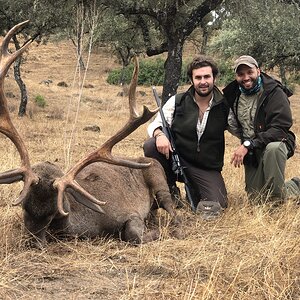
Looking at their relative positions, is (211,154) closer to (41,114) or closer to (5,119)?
(5,119)

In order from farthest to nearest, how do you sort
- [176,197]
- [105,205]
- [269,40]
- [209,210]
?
[269,40] → [176,197] → [209,210] → [105,205]

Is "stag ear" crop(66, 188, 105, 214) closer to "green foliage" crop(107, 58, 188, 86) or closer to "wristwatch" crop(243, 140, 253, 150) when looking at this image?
"wristwatch" crop(243, 140, 253, 150)

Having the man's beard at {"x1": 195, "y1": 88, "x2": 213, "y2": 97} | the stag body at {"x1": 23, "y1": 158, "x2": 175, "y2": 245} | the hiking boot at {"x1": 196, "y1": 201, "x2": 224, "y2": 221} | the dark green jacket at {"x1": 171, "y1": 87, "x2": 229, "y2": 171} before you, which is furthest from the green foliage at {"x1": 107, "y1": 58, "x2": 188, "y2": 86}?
the hiking boot at {"x1": 196, "y1": 201, "x2": 224, "y2": 221}

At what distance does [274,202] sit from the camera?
21.4ft

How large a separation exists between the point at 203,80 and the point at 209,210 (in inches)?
61.2

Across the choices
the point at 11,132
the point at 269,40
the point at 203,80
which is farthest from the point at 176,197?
the point at 269,40

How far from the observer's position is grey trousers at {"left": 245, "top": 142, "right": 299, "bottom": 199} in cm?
654

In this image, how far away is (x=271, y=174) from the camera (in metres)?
6.62

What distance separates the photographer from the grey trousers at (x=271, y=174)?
6543 mm

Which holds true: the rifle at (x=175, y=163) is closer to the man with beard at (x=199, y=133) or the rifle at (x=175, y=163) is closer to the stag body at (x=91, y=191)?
the man with beard at (x=199, y=133)

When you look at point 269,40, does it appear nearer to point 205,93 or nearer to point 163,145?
point 205,93

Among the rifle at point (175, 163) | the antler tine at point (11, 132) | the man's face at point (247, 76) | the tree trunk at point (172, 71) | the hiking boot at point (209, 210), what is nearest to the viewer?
the antler tine at point (11, 132)

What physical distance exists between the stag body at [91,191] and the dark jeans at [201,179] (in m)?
0.30

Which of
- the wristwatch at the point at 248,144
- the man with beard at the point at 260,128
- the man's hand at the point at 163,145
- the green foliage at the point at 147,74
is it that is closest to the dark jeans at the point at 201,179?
the man's hand at the point at 163,145
